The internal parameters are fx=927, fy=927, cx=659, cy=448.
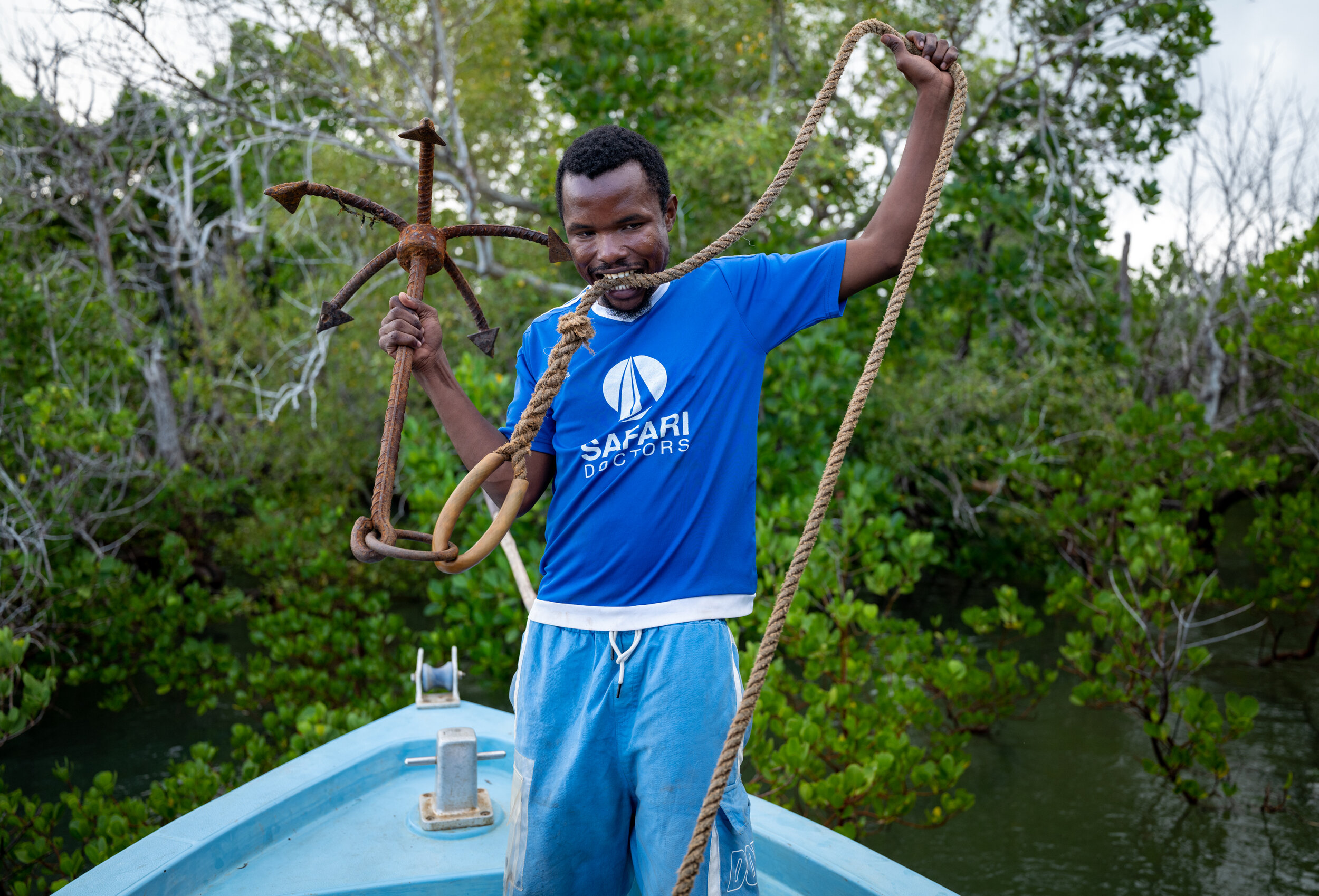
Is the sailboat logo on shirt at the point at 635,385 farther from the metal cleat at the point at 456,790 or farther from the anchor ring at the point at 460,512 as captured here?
the metal cleat at the point at 456,790

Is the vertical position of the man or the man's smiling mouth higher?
the man's smiling mouth

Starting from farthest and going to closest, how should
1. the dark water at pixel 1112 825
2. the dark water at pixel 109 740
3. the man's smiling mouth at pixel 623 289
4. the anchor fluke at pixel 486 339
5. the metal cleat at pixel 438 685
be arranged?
the dark water at pixel 109 740, the dark water at pixel 1112 825, the metal cleat at pixel 438 685, the anchor fluke at pixel 486 339, the man's smiling mouth at pixel 623 289

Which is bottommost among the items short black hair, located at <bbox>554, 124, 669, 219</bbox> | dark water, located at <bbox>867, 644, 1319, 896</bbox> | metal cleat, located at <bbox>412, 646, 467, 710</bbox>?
dark water, located at <bbox>867, 644, 1319, 896</bbox>

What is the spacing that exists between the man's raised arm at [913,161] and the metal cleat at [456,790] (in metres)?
1.50

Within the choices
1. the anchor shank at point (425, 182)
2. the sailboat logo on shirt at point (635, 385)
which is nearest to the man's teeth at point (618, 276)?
the sailboat logo on shirt at point (635, 385)

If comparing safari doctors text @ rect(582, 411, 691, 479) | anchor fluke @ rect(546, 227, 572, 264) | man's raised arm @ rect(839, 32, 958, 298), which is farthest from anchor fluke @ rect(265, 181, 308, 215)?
man's raised arm @ rect(839, 32, 958, 298)

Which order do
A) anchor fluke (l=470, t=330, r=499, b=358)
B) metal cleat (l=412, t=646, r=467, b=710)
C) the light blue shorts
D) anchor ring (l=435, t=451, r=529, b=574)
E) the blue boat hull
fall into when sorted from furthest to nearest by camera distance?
metal cleat (l=412, t=646, r=467, b=710) → the blue boat hull → anchor fluke (l=470, t=330, r=499, b=358) → the light blue shorts → anchor ring (l=435, t=451, r=529, b=574)

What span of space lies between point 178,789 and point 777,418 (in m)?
3.37

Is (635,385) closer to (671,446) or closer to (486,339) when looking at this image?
(671,446)

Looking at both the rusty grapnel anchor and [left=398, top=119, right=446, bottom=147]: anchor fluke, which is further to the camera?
[left=398, top=119, right=446, bottom=147]: anchor fluke

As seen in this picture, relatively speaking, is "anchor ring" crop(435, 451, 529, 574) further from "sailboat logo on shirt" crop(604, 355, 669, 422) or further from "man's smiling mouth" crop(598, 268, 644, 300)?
"man's smiling mouth" crop(598, 268, 644, 300)

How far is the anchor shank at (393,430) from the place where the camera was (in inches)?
52.7

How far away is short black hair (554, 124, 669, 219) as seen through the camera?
5.17 feet

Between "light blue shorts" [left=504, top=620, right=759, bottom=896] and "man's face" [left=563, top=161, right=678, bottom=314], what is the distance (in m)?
0.59
